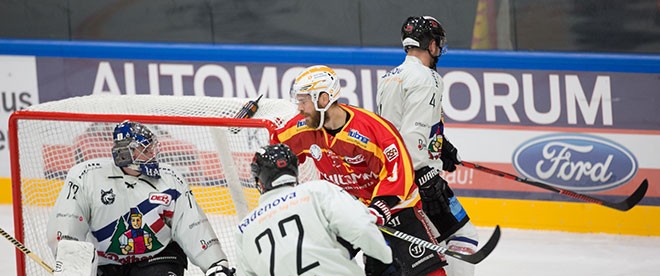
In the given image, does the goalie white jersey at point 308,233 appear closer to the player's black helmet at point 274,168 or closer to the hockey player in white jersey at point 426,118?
the player's black helmet at point 274,168

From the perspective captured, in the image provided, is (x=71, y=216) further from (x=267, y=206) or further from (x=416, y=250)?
(x=416, y=250)

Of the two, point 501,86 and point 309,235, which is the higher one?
point 501,86

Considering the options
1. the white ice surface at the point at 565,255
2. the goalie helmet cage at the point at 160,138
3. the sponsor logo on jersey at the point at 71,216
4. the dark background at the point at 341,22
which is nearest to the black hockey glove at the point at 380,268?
the goalie helmet cage at the point at 160,138

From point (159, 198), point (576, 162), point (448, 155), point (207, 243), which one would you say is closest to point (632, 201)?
point (576, 162)

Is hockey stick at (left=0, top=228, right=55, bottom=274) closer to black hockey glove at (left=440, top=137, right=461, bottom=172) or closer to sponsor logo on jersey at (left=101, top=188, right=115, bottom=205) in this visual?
sponsor logo on jersey at (left=101, top=188, right=115, bottom=205)

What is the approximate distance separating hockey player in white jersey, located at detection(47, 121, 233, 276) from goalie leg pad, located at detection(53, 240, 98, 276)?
7cm

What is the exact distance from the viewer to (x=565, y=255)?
659 centimetres

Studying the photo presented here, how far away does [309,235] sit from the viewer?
12.9 ft

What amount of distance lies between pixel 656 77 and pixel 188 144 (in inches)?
99.7

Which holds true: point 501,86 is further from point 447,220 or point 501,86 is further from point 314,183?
point 314,183

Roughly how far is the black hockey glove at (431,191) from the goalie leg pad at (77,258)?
132 cm

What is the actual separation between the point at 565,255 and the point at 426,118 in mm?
1928

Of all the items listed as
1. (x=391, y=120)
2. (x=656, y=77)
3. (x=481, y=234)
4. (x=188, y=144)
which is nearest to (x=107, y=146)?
(x=188, y=144)

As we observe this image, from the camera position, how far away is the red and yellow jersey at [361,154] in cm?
462
